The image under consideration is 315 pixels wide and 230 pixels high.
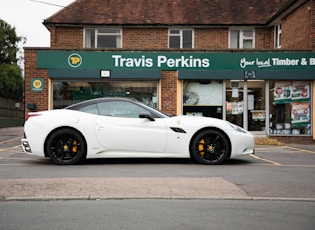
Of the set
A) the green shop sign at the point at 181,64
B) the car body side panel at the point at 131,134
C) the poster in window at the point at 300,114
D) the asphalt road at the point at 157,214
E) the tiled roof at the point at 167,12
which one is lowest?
the asphalt road at the point at 157,214

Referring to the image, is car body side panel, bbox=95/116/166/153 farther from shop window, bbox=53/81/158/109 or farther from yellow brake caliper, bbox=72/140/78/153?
shop window, bbox=53/81/158/109

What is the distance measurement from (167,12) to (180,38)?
162cm

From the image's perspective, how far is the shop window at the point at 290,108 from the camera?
15.2 metres

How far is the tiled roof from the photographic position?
19.2m

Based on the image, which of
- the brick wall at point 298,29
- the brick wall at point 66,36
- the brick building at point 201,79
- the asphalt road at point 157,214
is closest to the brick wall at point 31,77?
the brick building at point 201,79

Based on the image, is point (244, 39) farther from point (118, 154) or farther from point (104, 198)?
point (104, 198)

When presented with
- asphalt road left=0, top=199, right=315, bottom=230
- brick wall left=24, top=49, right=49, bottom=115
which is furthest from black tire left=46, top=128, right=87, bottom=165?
brick wall left=24, top=49, right=49, bottom=115

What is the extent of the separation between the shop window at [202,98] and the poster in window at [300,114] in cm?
261

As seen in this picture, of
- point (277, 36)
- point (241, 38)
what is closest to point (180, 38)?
point (241, 38)

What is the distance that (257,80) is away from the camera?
1529cm

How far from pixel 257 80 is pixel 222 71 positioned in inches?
53.0

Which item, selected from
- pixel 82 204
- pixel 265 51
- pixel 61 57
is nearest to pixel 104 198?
pixel 82 204

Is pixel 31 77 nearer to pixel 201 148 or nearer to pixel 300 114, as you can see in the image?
pixel 201 148

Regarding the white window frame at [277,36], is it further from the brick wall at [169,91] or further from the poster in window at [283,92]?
the brick wall at [169,91]
